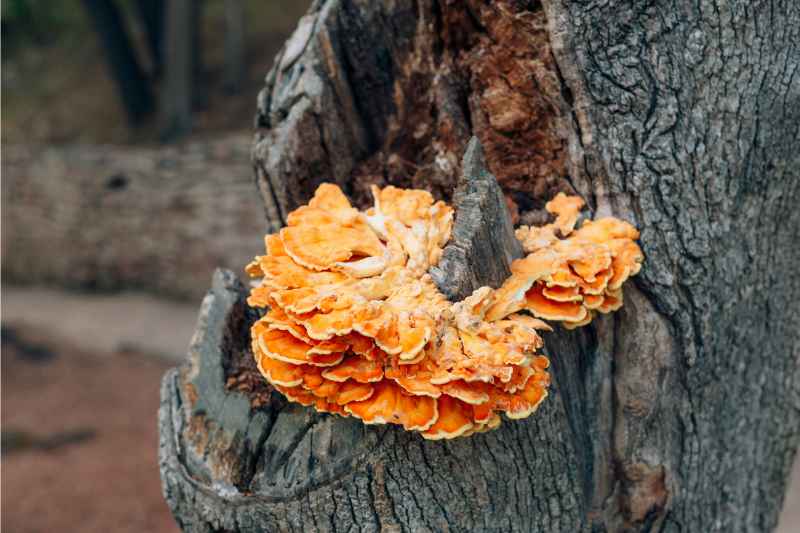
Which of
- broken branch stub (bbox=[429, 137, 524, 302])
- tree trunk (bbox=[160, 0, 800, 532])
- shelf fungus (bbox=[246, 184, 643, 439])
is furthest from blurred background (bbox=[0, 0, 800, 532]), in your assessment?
broken branch stub (bbox=[429, 137, 524, 302])

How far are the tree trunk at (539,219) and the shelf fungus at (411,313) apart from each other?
0.61 ft

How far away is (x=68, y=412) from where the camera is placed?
23.4 ft

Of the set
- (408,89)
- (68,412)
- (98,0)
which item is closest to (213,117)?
(98,0)

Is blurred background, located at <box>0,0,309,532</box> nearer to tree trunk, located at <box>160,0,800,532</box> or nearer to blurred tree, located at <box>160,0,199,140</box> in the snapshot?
blurred tree, located at <box>160,0,199,140</box>

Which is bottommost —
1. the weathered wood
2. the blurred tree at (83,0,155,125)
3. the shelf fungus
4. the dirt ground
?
the dirt ground

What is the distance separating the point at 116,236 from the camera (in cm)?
983

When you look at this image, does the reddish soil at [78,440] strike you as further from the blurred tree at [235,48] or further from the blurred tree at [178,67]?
the blurred tree at [235,48]

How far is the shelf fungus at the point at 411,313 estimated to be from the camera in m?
1.52

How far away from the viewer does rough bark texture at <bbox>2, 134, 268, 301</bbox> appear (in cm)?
884

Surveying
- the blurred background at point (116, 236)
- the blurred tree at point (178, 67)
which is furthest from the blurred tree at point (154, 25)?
the blurred tree at point (178, 67)

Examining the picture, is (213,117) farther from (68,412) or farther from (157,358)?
(68,412)

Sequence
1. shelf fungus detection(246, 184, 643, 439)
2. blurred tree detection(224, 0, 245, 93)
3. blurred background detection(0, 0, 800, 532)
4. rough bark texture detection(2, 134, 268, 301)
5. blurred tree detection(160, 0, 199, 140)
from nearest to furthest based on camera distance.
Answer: shelf fungus detection(246, 184, 643, 439) → blurred background detection(0, 0, 800, 532) → rough bark texture detection(2, 134, 268, 301) → blurred tree detection(160, 0, 199, 140) → blurred tree detection(224, 0, 245, 93)

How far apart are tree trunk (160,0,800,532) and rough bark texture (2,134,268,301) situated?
20.3 ft

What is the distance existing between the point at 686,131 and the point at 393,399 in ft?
3.45
